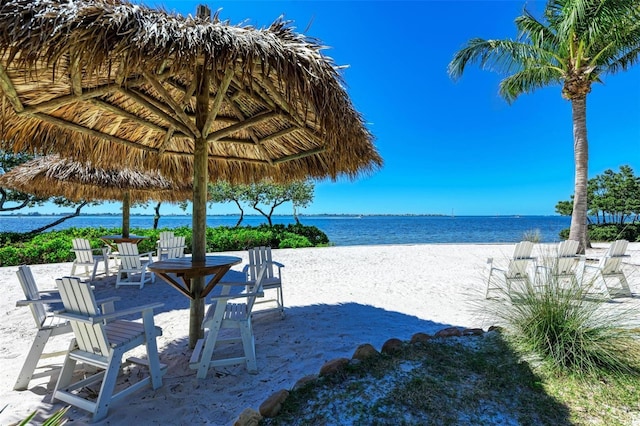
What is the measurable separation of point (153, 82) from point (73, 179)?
490 cm

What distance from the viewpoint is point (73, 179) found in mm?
5898

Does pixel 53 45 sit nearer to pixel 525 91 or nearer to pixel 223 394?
pixel 223 394

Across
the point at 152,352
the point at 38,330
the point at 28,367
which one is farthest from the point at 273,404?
the point at 38,330

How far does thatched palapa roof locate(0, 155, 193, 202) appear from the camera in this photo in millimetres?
5910

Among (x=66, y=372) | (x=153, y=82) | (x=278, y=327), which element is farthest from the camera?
(x=278, y=327)

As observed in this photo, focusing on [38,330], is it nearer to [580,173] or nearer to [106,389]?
[106,389]

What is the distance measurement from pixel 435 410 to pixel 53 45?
3280 millimetres

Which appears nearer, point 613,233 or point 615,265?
point 615,265

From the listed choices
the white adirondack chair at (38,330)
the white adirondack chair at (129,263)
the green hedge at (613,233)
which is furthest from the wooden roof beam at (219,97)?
the green hedge at (613,233)

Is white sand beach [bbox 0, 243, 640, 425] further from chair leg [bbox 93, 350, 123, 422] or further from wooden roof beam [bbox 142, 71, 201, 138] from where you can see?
wooden roof beam [bbox 142, 71, 201, 138]

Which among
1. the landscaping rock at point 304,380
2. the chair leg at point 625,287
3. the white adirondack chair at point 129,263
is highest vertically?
the white adirondack chair at point 129,263

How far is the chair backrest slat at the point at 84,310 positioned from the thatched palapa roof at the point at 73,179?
13.6 ft

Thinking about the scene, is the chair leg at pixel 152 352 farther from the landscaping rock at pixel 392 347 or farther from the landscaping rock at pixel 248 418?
the landscaping rock at pixel 392 347

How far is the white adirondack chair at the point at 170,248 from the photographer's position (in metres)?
6.21
